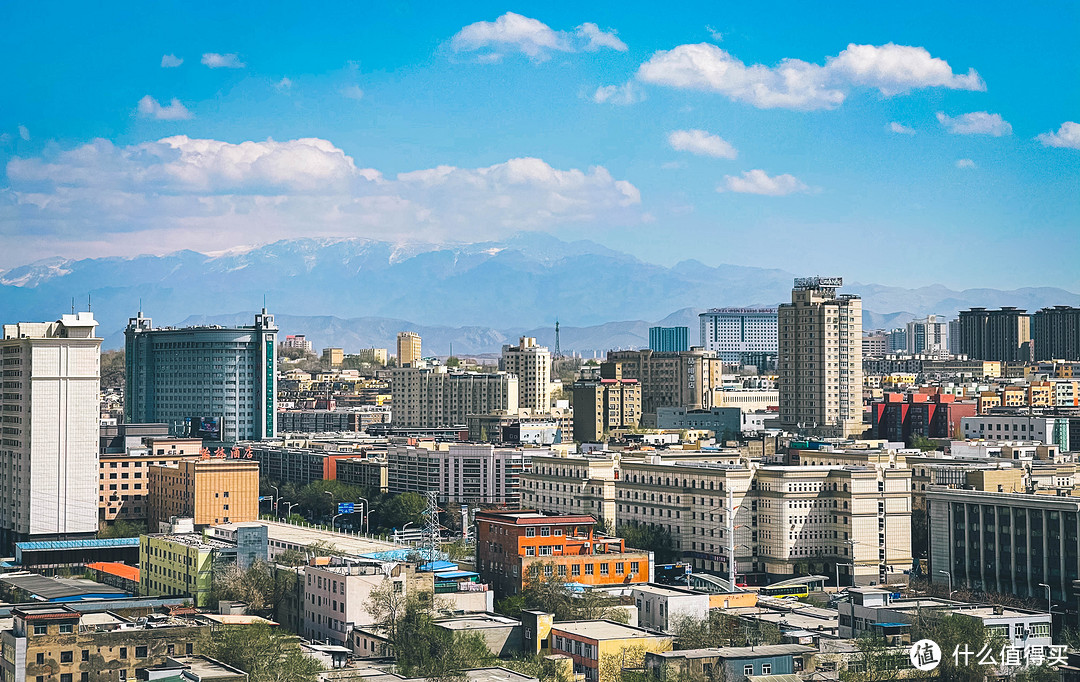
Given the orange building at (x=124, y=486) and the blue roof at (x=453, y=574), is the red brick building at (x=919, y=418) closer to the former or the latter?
the orange building at (x=124, y=486)

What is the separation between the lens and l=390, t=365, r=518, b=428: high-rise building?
126m

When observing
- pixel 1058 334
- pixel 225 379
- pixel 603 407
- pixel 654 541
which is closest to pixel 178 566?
pixel 654 541

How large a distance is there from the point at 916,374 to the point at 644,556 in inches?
4484

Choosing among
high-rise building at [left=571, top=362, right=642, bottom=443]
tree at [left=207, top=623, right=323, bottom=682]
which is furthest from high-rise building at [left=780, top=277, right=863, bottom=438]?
tree at [left=207, top=623, right=323, bottom=682]

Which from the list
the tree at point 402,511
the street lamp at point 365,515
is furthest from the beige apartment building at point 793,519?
the street lamp at point 365,515

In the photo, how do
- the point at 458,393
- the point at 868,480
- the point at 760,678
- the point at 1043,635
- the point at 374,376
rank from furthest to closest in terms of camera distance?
the point at 374,376
the point at 458,393
the point at 868,480
the point at 1043,635
the point at 760,678

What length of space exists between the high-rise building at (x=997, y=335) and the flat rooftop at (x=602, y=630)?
468ft

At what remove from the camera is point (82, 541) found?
187 ft

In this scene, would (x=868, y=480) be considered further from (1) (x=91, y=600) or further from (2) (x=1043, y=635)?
(1) (x=91, y=600)

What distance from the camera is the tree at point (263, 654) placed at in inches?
1161

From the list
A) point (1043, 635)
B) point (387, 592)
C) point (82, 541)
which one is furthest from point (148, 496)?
point (1043, 635)

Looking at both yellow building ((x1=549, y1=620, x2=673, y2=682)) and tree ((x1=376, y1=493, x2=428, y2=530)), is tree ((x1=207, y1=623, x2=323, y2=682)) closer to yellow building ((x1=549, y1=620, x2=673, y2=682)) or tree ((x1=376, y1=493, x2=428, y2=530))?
yellow building ((x1=549, y1=620, x2=673, y2=682))

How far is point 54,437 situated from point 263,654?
3374 centimetres

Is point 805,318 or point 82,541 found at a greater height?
point 805,318
